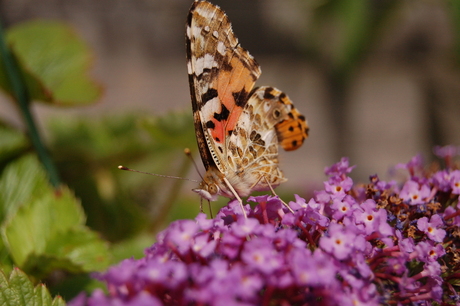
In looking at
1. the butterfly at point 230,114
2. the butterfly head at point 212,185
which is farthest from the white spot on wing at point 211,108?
the butterfly head at point 212,185

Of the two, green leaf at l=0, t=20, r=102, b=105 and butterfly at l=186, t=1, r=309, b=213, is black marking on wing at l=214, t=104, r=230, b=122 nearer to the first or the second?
butterfly at l=186, t=1, r=309, b=213

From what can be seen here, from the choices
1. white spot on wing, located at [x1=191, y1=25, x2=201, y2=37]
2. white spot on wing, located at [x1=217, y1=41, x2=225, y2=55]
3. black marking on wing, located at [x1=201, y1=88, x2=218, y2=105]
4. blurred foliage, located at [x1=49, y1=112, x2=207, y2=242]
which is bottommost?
blurred foliage, located at [x1=49, y1=112, x2=207, y2=242]

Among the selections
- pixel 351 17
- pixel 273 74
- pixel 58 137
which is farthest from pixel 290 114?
pixel 273 74

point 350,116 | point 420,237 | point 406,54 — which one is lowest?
point 350,116

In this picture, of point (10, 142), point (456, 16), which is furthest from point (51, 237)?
point (456, 16)

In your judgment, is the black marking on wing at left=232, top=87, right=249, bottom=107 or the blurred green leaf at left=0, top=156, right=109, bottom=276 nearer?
the blurred green leaf at left=0, top=156, right=109, bottom=276

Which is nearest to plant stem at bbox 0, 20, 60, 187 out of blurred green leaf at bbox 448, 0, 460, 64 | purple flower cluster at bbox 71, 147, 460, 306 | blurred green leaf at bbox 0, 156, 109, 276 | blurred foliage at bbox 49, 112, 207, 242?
blurred green leaf at bbox 0, 156, 109, 276

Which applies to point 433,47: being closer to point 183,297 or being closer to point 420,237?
point 420,237

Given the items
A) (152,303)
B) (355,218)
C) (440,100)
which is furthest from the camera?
(440,100)
